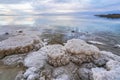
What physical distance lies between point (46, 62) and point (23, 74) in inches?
46.1

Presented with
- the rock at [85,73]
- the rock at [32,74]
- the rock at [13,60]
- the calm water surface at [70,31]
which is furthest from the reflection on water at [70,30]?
the rock at [85,73]

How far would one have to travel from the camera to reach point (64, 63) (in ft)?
22.0

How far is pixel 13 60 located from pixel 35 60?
1211 mm

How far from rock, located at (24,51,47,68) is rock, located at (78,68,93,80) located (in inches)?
66.3

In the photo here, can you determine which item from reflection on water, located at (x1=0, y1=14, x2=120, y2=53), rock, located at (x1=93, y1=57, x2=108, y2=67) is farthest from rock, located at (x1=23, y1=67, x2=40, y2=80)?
reflection on water, located at (x1=0, y1=14, x2=120, y2=53)

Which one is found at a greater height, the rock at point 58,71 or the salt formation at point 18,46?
the salt formation at point 18,46

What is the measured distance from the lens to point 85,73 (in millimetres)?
6203

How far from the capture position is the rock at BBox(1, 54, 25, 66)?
7.32 m

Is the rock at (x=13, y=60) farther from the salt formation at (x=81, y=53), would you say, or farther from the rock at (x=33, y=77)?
the salt formation at (x=81, y=53)

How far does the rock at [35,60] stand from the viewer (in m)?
6.78

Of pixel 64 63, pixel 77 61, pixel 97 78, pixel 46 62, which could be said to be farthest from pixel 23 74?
pixel 97 78

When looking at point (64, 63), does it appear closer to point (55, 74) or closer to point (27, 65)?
point (55, 74)

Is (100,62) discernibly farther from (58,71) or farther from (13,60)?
(13,60)

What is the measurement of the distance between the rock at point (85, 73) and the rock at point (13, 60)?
294 centimetres
